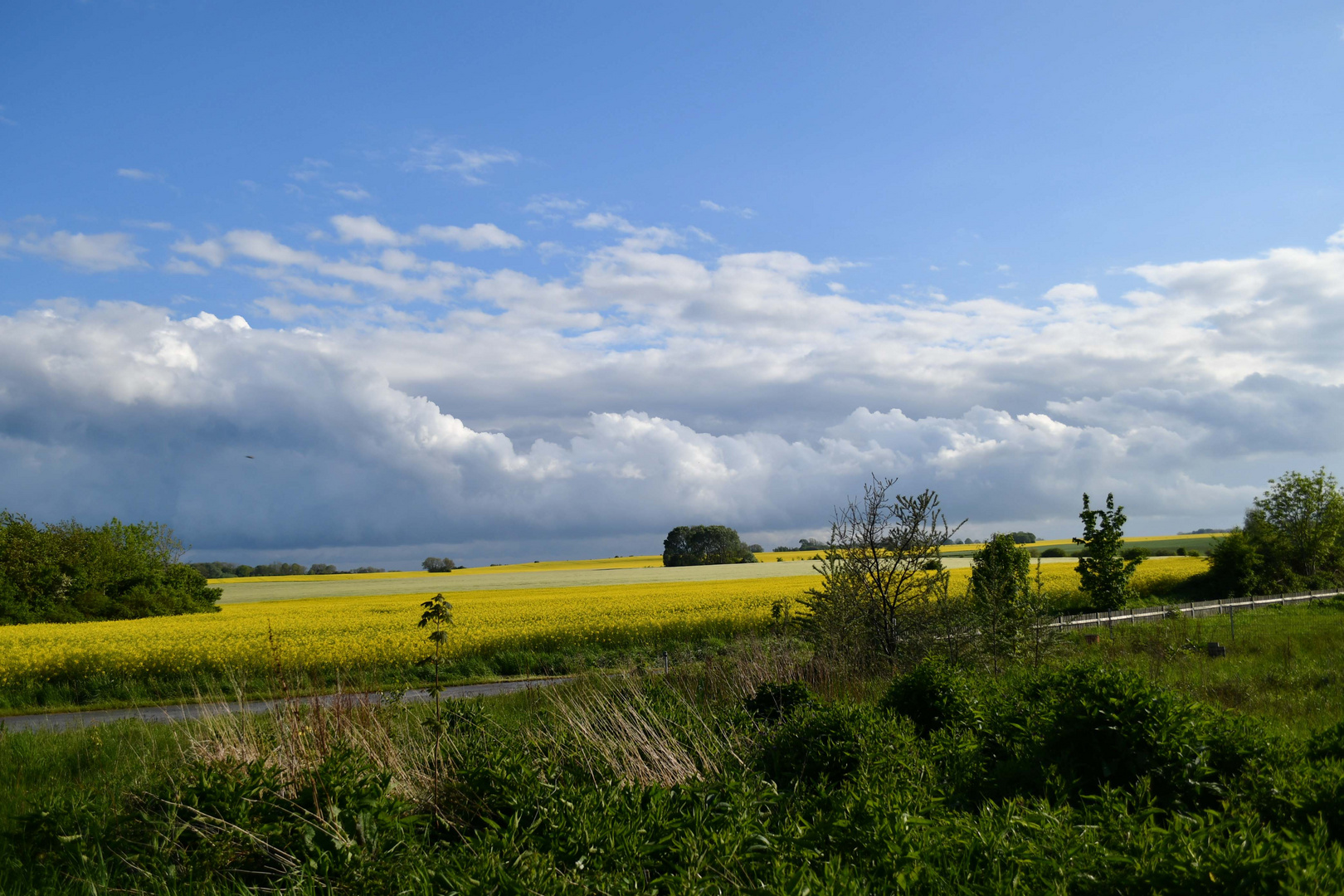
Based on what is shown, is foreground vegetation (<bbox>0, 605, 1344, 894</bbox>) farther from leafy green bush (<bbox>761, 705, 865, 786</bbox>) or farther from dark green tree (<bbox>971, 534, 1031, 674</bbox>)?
dark green tree (<bbox>971, 534, 1031, 674</bbox>)

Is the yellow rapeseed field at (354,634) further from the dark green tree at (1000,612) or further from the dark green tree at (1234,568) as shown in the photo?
the dark green tree at (1000,612)

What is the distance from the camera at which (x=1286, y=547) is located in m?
41.6

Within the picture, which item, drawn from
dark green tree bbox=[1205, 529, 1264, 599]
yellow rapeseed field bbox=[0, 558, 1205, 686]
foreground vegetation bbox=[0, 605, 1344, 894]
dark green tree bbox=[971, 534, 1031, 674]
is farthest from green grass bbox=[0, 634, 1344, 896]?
dark green tree bbox=[1205, 529, 1264, 599]

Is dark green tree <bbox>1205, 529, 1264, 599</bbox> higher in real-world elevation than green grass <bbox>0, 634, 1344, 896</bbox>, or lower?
lower

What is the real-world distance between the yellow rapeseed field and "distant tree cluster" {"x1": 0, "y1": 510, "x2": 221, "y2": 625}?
28.6 feet

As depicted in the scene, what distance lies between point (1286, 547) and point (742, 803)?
49277mm

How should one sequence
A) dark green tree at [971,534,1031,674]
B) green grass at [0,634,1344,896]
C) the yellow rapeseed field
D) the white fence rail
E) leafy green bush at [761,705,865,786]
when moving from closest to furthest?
green grass at [0,634,1344,896] < leafy green bush at [761,705,865,786] < dark green tree at [971,534,1031,674] < the yellow rapeseed field < the white fence rail

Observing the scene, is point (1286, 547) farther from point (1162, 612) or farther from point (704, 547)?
point (704, 547)

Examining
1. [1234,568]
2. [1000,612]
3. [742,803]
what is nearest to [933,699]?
[742,803]

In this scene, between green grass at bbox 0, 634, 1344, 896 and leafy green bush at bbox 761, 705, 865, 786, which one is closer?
green grass at bbox 0, 634, 1344, 896

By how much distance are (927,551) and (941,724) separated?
615 cm

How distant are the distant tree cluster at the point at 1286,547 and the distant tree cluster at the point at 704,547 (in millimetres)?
59623

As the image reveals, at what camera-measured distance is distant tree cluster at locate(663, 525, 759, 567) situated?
101 meters

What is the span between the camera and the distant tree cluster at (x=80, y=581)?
138 feet
